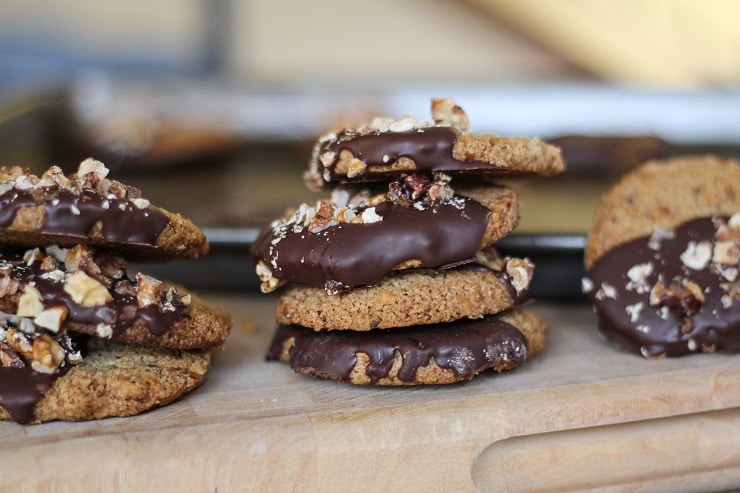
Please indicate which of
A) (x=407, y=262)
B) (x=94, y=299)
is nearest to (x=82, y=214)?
(x=94, y=299)

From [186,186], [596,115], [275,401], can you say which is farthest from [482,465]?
[596,115]

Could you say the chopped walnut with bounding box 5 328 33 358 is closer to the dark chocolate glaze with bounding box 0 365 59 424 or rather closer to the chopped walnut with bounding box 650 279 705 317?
the dark chocolate glaze with bounding box 0 365 59 424

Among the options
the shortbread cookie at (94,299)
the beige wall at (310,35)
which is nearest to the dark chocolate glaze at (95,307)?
the shortbread cookie at (94,299)

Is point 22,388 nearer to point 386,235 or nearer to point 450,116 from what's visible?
point 386,235

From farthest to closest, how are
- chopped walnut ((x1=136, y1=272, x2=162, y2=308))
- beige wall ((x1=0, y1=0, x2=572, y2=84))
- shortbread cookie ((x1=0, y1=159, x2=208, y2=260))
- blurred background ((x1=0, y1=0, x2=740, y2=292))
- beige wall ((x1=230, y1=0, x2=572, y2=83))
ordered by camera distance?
beige wall ((x1=230, y1=0, x2=572, y2=83))
beige wall ((x1=0, y1=0, x2=572, y2=84))
blurred background ((x1=0, y1=0, x2=740, y2=292))
chopped walnut ((x1=136, y1=272, x2=162, y2=308))
shortbread cookie ((x1=0, y1=159, x2=208, y2=260))

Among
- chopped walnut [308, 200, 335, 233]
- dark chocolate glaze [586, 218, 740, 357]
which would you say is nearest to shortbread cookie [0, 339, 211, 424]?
chopped walnut [308, 200, 335, 233]

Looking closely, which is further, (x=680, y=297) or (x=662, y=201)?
(x=662, y=201)
